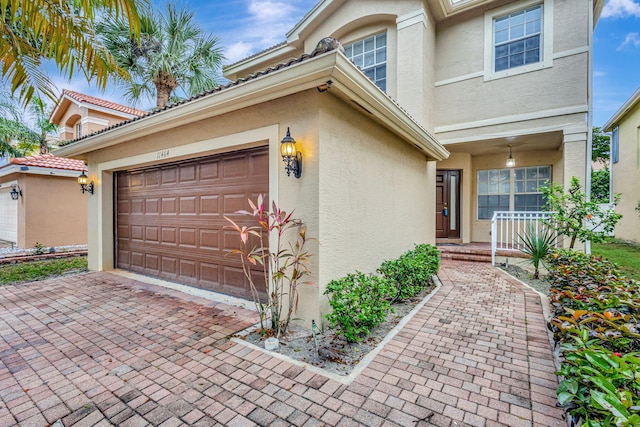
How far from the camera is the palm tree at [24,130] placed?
43.4 ft

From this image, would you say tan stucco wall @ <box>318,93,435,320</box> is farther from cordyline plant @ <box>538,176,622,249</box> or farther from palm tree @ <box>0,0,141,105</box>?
cordyline plant @ <box>538,176,622,249</box>

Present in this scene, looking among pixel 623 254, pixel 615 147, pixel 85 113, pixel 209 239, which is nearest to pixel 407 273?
pixel 209 239

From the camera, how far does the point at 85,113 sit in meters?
15.2

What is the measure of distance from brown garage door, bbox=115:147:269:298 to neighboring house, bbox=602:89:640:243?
47.0 feet

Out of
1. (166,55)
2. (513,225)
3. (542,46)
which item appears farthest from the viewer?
(166,55)

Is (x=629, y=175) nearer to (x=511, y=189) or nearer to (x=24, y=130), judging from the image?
(x=511, y=189)

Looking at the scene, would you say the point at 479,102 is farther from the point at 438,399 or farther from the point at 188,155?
the point at 438,399

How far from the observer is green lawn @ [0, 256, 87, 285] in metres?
6.76

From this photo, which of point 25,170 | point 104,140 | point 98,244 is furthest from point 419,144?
point 25,170

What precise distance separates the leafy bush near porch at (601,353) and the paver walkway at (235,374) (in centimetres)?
58

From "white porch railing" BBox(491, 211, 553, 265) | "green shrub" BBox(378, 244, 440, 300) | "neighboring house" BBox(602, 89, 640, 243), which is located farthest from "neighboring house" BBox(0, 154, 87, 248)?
"neighboring house" BBox(602, 89, 640, 243)

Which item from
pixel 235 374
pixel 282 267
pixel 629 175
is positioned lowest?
pixel 235 374

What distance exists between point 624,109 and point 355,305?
51.4 feet

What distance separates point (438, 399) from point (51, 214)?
14138mm
